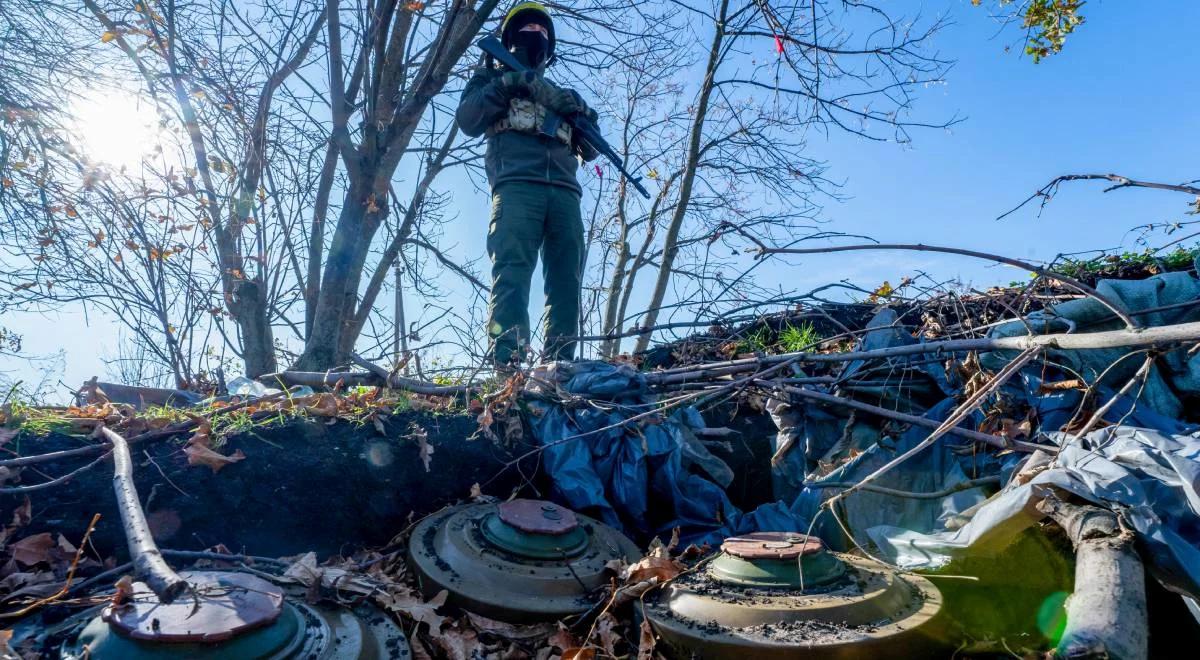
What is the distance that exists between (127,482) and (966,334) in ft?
11.9

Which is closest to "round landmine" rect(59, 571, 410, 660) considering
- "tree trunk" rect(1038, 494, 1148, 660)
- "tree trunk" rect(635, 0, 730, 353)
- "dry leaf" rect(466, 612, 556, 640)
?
"dry leaf" rect(466, 612, 556, 640)

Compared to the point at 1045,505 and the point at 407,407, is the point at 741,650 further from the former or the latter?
the point at 407,407

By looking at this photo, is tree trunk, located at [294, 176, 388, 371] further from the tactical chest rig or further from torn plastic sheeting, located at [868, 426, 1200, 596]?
torn plastic sheeting, located at [868, 426, 1200, 596]

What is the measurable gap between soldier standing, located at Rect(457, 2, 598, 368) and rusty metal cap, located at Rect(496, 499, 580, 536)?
1843 mm

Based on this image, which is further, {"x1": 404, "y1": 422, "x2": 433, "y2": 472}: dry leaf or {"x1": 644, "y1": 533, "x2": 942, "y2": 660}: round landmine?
{"x1": 404, "y1": 422, "x2": 433, "y2": 472}: dry leaf

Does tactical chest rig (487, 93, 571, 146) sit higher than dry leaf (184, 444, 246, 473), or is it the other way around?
tactical chest rig (487, 93, 571, 146)

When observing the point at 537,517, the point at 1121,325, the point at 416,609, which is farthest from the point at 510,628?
the point at 1121,325

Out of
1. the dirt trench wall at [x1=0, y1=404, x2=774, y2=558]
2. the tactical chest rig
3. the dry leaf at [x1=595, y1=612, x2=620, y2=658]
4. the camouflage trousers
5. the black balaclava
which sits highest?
the black balaclava

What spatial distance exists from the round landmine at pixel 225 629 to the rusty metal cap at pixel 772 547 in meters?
1.02

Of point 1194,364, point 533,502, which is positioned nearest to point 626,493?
point 533,502

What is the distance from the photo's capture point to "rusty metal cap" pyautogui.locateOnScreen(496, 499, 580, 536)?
2468 millimetres

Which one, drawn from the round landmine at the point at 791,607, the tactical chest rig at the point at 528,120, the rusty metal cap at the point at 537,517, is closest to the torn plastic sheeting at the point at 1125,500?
the round landmine at the point at 791,607

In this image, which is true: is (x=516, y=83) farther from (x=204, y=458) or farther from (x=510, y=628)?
(x=510, y=628)

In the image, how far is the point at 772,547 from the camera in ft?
7.09
